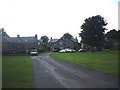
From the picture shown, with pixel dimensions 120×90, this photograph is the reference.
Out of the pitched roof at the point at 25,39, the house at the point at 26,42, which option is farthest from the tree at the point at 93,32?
the pitched roof at the point at 25,39

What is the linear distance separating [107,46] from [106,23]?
902 inches

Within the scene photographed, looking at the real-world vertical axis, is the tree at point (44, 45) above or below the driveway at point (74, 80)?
above

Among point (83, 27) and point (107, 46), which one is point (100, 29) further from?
point (107, 46)

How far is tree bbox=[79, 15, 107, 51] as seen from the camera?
100062 millimetres

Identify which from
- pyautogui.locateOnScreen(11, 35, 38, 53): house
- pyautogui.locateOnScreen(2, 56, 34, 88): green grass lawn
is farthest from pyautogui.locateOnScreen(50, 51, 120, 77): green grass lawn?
pyautogui.locateOnScreen(11, 35, 38, 53): house

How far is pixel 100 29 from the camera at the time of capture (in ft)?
338

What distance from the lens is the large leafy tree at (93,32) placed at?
10006cm

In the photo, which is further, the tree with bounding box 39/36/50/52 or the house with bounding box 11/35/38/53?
the house with bounding box 11/35/38/53

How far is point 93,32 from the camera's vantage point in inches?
3949

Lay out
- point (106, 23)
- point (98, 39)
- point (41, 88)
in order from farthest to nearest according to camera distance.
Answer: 1. point (106, 23)
2. point (98, 39)
3. point (41, 88)

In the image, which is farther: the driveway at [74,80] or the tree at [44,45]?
the tree at [44,45]

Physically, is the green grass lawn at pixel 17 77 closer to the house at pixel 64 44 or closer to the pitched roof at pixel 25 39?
the pitched roof at pixel 25 39

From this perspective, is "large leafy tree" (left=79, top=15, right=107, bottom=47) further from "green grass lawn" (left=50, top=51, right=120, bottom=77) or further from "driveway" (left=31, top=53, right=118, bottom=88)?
"driveway" (left=31, top=53, right=118, bottom=88)

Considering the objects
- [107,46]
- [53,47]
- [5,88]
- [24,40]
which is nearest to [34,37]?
[24,40]
